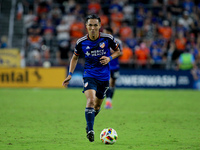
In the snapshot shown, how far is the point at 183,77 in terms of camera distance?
22.4m

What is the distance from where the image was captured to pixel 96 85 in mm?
7852

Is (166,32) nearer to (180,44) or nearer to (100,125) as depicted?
(180,44)

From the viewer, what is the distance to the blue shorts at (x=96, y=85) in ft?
25.1

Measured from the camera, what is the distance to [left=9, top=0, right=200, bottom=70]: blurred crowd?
2305 cm

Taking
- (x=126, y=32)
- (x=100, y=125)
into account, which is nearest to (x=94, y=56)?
(x=100, y=125)

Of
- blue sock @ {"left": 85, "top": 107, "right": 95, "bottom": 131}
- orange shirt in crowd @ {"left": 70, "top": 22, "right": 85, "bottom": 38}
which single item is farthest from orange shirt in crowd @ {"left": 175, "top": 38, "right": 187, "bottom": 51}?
blue sock @ {"left": 85, "top": 107, "right": 95, "bottom": 131}

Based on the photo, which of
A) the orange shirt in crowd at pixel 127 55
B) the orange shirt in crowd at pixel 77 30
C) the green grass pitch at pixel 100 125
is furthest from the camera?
the orange shirt in crowd at pixel 77 30

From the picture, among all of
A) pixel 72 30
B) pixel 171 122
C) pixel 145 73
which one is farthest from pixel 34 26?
pixel 171 122

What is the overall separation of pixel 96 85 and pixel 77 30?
1754cm

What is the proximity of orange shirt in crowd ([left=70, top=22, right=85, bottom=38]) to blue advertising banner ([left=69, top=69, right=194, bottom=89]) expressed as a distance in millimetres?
3439

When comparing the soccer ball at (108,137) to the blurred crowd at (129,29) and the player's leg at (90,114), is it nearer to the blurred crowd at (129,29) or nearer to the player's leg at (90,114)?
the player's leg at (90,114)

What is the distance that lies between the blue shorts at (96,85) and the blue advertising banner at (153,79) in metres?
14.3

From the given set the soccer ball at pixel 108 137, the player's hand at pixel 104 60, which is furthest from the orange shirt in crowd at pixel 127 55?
the soccer ball at pixel 108 137

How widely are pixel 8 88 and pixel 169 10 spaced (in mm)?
11975
